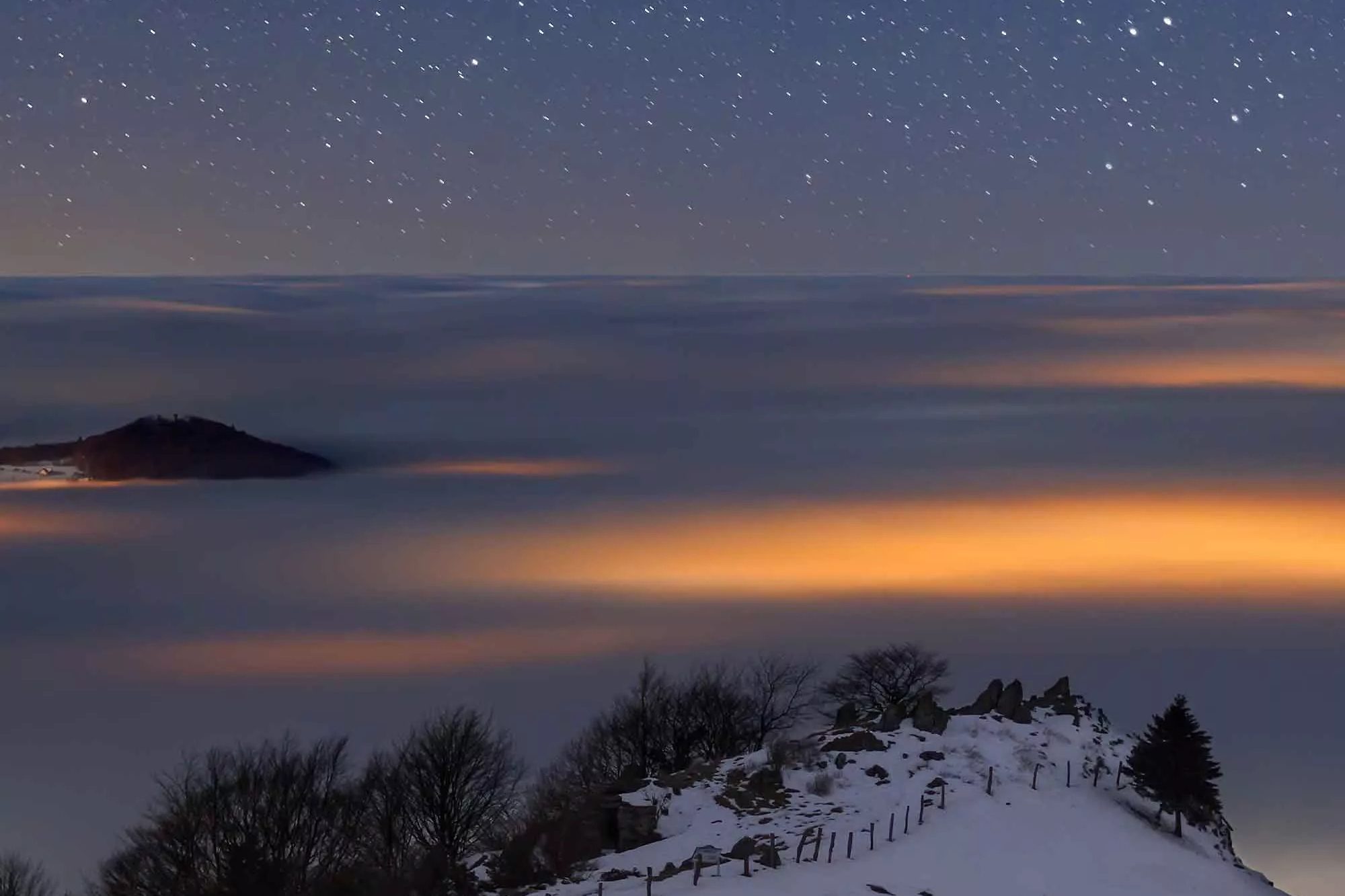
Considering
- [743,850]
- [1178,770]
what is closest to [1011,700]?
[1178,770]

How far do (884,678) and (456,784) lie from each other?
27.3 metres

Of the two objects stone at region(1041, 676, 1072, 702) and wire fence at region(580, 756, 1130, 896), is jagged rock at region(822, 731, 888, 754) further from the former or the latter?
stone at region(1041, 676, 1072, 702)

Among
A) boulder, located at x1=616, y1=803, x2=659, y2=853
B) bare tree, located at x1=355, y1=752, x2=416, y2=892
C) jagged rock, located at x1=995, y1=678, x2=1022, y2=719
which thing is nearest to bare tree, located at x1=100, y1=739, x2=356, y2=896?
bare tree, located at x1=355, y1=752, x2=416, y2=892

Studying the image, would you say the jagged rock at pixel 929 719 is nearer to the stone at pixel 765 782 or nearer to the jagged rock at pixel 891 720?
the jagged rock at pixel 891 720

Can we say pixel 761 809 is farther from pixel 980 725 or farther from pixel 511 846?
pixel 980 725

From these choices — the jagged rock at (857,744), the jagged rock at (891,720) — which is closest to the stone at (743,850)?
the jagged rock at (857,744)

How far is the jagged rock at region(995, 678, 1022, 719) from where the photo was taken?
181 ft

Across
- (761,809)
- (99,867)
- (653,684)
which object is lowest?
(99,867)

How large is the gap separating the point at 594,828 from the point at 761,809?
4573 mm

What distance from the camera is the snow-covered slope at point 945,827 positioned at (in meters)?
38.6

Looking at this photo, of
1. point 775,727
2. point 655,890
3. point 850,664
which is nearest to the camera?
point 655,890

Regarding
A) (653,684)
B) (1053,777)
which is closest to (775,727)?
(653,684)

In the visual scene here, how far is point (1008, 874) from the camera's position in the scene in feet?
133

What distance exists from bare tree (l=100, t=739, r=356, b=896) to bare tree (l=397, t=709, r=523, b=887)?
304 centimetres
